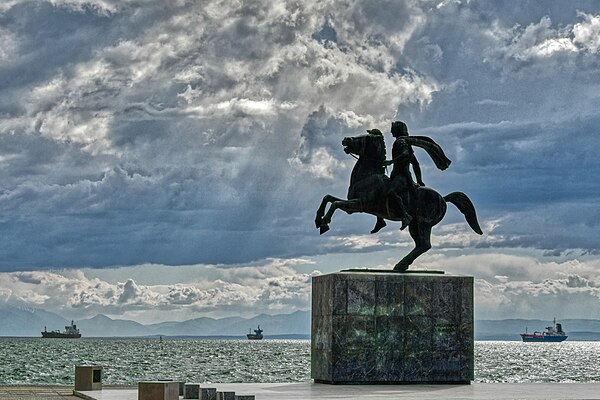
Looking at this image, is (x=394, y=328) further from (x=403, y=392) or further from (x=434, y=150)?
(x=434, y=150)

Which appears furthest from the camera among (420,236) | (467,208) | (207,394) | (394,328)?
(467,208)

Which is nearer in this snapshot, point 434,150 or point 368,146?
point 368,146

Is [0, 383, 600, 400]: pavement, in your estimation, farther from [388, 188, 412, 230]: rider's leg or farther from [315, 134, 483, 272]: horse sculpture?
[388, 188, 412, 230]: rider's leg

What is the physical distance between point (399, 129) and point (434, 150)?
1204 millimetres

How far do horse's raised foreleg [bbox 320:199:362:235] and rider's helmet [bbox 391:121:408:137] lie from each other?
203cm

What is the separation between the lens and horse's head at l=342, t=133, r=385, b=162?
27.8 meters

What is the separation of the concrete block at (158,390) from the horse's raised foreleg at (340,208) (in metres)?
6.27

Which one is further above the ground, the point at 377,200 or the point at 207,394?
the point at 377,200

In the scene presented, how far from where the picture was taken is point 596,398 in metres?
21.7

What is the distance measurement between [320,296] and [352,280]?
119 cm

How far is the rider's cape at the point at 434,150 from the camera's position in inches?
1127

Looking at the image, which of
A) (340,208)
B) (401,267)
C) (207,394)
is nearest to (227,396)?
(207,394)

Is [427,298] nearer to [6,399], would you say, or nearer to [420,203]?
[420,203]

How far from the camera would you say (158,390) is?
890 inches
